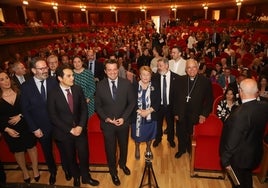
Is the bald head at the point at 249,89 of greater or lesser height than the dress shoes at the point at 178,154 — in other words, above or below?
above

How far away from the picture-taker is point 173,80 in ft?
11.9

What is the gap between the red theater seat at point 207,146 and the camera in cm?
320

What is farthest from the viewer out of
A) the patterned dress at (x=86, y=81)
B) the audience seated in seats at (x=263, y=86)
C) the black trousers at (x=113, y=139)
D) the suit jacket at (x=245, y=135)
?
the audience seated in seats at (x=263, y=86)

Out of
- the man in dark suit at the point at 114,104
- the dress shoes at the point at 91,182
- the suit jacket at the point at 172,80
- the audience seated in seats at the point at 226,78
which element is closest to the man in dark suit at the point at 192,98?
the suit jacket at the point at 172,80

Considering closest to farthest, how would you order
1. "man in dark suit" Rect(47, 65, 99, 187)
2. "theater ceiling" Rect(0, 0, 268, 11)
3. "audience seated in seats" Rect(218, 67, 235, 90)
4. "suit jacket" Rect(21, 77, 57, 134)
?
"man in dark suit" Rect(47, 65, 99, 187), "suit jacket" Rect(21, 77, 57, 134), "audience seated in seats" Rect(218, 67, 235, 90), "theater ceiling" Rect(0, 0, 268, 11)

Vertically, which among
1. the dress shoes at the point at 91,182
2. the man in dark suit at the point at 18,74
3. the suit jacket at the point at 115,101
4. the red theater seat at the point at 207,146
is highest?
the man in dark suit at the point at 18,74

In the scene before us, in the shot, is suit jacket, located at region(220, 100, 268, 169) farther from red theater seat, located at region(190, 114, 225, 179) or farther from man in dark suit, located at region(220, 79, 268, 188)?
red theater seat, located at region(190, 114, 225, 179)

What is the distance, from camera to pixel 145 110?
321cm

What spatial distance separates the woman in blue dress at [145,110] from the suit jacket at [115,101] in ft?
0.77

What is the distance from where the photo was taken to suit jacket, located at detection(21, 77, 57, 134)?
2.84 metres

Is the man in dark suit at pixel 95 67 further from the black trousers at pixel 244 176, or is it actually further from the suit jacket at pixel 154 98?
the black trousers at pixel 244 176

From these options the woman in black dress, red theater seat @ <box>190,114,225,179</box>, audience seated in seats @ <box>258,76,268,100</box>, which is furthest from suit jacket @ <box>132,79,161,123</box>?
audience seated in seats @ <box>258,76,268,100</box>

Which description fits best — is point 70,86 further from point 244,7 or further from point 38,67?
point 244,7

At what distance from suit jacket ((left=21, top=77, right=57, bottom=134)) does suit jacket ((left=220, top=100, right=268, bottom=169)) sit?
230 cm
